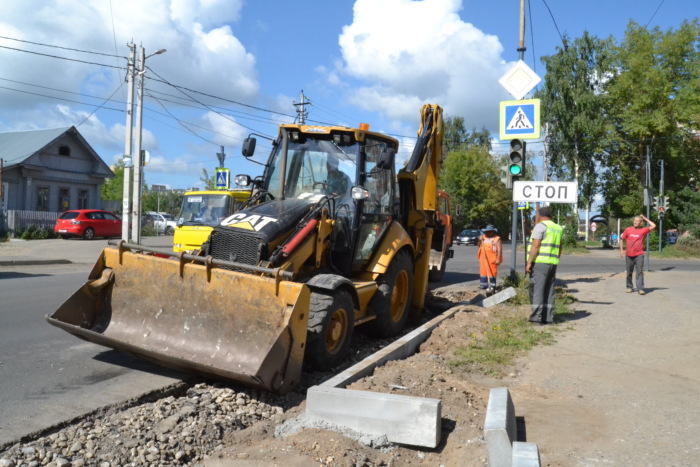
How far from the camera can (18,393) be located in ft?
16.5

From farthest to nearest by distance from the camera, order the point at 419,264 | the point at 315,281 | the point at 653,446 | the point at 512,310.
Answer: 1. the point at 512,310
2. the point at 419,264
3. the point at 315,281
4. the point at 653,446

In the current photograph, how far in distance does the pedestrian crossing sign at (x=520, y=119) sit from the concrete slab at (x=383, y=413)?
8.01 m

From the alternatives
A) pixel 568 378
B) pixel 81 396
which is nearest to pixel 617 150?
pixel 568 378

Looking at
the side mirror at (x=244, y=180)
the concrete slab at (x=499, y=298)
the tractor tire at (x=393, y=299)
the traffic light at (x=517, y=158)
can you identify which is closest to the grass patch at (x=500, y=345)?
the tractor tire at (x=393, y=299)

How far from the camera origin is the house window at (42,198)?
34625mm

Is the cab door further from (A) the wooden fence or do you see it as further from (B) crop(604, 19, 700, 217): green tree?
(B) crop(604, 19, 700, 217): green tree

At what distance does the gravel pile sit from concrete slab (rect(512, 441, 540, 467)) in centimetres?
203

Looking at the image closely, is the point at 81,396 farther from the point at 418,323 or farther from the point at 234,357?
the point at 418,323

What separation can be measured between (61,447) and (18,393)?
1302 millimetres

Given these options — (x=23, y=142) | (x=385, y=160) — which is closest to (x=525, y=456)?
(x=385, y=160)

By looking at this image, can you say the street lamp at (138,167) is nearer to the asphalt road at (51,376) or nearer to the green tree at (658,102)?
the asphalt road at (51,376)

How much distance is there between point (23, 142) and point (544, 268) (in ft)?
116

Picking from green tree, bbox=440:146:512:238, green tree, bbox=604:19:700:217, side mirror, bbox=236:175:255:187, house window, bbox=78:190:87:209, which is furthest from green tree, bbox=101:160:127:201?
side mirror, bbox=236:175:255:187

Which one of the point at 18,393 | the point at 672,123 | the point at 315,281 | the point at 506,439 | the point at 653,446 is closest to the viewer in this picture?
the point at 506,439
